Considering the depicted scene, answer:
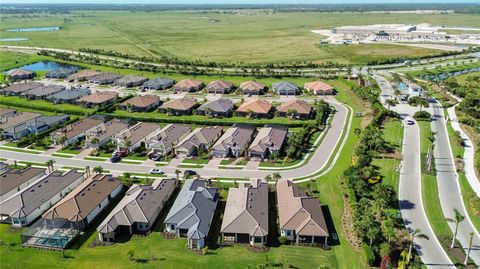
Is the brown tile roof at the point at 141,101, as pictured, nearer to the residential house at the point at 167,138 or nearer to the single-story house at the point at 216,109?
the single-story house at the point at 216,109

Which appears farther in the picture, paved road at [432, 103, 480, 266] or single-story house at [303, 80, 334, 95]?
single-story house at [303, 80, 334, 95]

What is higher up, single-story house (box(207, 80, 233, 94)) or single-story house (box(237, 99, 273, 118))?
single-story house (box(207, 80, 233, 94))

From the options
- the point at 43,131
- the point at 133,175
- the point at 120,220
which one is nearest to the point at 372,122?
the point at 133,175

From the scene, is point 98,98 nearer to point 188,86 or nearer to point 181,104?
point 181,104

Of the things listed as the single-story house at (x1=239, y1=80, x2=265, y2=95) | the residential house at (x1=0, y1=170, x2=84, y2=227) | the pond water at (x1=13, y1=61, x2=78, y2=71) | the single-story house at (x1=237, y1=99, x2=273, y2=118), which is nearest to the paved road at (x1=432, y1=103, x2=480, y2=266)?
the single-story house at (x1=237, y1=99, x2=273, y2=118)

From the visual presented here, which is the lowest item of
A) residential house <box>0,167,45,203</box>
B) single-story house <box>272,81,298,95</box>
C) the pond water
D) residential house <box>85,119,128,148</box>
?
residential house <box>0,167,45,203</box>

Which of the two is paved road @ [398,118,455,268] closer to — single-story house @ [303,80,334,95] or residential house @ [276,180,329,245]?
residential house @ [276,180,329,245]

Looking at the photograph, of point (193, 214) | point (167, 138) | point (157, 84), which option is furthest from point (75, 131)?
point (157, 84)
